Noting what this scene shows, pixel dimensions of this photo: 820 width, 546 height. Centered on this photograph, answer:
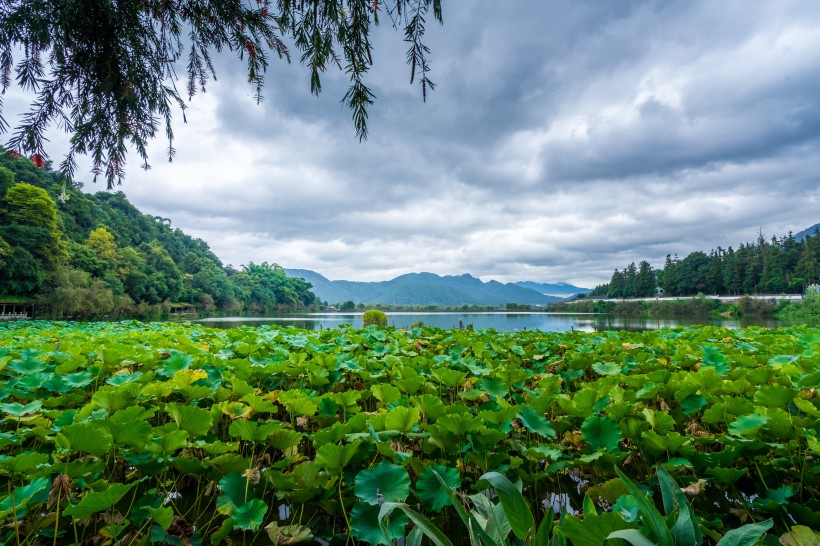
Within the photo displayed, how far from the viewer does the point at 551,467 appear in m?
1.16

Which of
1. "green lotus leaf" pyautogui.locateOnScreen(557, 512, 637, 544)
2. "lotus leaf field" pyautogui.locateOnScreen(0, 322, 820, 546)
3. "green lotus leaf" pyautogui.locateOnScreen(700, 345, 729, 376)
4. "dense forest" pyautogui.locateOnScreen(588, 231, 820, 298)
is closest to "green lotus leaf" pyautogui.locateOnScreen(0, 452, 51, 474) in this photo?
"lotus leaf field" pyautogui.locateOnScreen(0, 322, 820, 546)

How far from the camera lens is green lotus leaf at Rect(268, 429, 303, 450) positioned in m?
1.15

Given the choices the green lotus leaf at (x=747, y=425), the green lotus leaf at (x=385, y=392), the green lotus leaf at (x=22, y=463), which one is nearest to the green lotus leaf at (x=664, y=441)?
the green lotus leaf at (x=747, y=425)

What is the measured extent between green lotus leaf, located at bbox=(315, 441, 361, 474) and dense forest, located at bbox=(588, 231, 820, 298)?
6993 cm

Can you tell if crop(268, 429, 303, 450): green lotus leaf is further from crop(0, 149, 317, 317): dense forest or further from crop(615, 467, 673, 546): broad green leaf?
crop(0, 149, 317, 317): dense forest

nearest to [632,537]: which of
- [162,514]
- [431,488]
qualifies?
[431,488]

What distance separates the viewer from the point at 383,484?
0.98 metres

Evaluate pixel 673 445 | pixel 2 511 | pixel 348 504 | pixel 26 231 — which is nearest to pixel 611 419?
pixel 673 445

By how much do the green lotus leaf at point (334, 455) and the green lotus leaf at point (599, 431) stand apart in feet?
2.51

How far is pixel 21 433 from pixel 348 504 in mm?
1139

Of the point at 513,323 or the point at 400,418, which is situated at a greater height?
the point at 400,418

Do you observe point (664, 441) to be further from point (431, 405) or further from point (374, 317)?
point (374, 317)

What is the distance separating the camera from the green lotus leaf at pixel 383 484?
3.08ft

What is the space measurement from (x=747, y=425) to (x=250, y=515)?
4.84 ft
